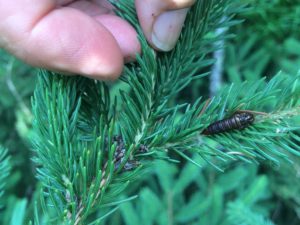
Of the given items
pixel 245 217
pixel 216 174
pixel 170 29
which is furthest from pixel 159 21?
pixel 216 174

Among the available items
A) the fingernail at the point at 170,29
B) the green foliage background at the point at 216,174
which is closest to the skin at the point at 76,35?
the fingernail at the point at 170,29

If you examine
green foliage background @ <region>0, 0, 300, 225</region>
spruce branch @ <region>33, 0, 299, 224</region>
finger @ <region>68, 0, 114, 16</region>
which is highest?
finger @ <region>68, 0, 114, 16</region>

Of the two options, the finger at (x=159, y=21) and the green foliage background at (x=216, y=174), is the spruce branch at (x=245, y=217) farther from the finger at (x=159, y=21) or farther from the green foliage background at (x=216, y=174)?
the finger at (x=159, y=21)

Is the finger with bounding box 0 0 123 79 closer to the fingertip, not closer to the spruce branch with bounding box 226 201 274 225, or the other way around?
the fingertip

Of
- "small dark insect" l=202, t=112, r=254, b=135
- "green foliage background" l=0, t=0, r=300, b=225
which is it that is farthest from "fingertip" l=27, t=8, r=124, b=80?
"green foliage background" l=0, t=0, r=300, b=225

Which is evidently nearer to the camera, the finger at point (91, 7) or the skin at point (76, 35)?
the skin at point (76, 35)

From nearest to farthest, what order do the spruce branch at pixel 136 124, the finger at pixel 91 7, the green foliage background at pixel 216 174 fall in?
the spruce branch at pixel 136 124 → the finger at pixel 91 7 → the green foliage background at pixel 216 174
